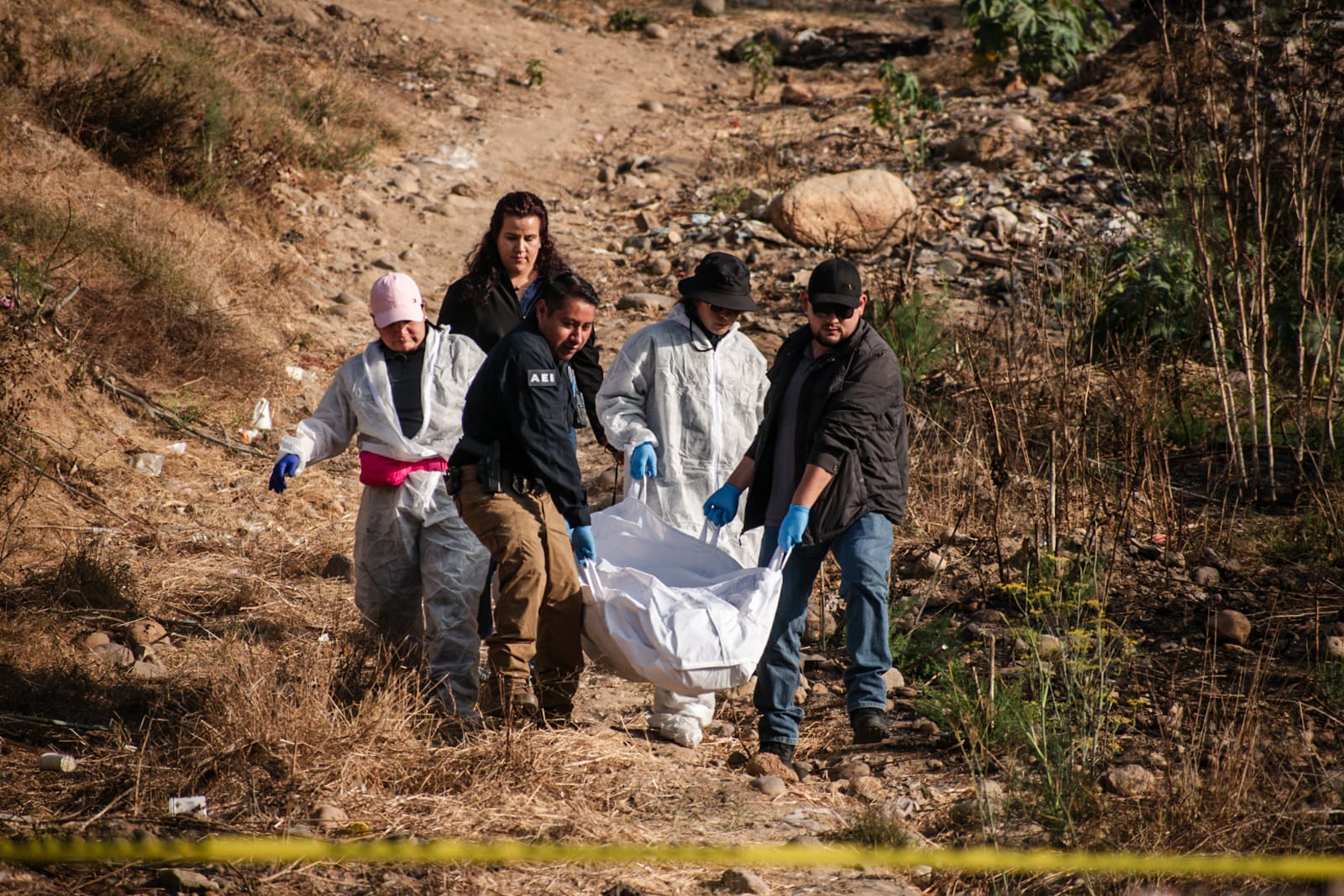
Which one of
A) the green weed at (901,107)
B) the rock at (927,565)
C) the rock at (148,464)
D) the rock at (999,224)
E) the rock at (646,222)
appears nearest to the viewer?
the rock at (927,565)

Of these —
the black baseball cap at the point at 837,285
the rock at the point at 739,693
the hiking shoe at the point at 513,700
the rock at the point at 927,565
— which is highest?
the black baseball cap at the point at 837,285

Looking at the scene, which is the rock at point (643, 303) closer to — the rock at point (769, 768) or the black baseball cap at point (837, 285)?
the black baseball cap at point (837, 285)

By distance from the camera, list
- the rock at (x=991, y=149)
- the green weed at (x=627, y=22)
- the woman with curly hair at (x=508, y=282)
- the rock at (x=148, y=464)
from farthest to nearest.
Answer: the green weed at (x=627, y=22) → the rock at (x=991, y=149) → the rock at (x=148, y=464) → the woman with curly hair at (x=508, y=282)

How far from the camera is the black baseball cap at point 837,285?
354 centimetres

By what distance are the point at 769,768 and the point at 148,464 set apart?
3697mm

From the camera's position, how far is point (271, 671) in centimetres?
332

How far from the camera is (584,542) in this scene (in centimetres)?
352

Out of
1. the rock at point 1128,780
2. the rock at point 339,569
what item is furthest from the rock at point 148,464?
the rock at point 1128,780

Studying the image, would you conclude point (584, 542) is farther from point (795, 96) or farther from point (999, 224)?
point (795, 96)

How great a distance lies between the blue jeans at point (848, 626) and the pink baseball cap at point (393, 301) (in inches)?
53.1

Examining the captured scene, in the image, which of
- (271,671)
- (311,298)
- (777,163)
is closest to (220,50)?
(311,298)

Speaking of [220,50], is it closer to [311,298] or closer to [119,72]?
[119,72]

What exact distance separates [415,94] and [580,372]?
942 centimetres

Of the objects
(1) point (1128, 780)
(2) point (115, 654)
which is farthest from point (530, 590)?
(1) point (1128, 780)
